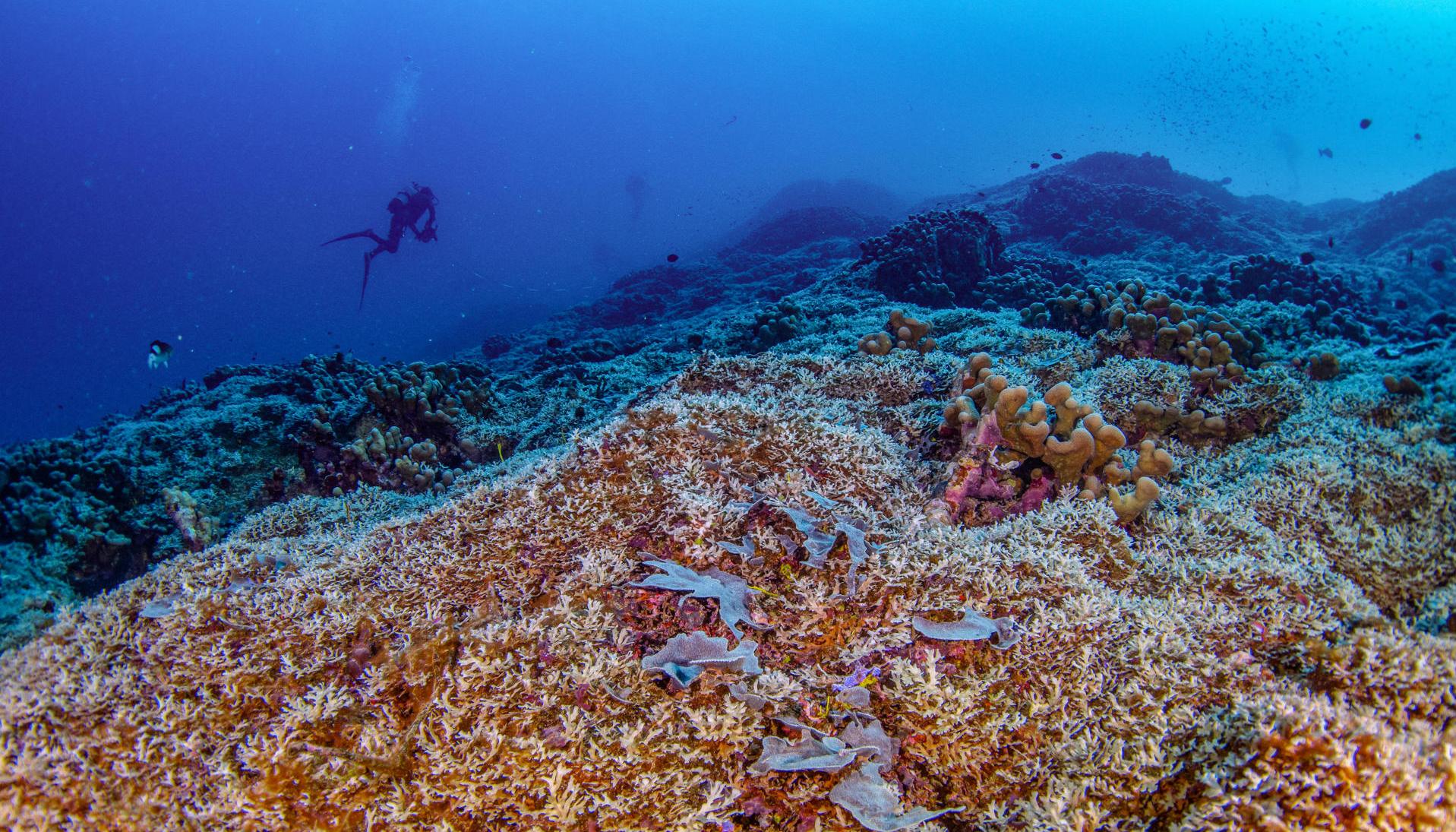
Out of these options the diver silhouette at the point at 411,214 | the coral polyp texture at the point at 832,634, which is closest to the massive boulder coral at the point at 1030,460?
the coral polyp texture at the point at 832,634

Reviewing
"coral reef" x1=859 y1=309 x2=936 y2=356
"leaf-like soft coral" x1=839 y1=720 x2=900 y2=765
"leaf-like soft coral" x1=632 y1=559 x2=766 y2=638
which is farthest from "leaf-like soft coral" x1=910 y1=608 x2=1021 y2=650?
"coral reef" x1=859 y1=309 x2=936 y2=356

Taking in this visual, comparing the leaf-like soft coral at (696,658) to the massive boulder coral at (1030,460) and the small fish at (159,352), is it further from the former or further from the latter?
the small fish at (159,352)

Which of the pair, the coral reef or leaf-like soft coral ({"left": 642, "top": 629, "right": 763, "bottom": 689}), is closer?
leaf-like soft coral ({"left": 642, "top": 629, "right": 763, "bottom": 689})

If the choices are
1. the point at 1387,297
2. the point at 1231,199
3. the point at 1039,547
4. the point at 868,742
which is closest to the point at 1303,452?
the point at 1039,547

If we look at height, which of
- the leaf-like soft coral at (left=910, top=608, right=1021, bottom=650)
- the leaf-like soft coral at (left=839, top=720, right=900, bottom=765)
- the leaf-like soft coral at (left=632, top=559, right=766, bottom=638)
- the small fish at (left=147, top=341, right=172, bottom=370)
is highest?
the small fish at (left=147, top=341, right=172, bottom=370)

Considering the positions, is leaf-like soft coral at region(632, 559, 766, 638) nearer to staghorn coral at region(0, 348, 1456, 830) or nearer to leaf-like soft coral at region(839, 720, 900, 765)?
staghorn coral at region(0, 348, 1456, 830)

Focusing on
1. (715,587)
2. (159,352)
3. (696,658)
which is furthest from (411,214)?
(696,658)

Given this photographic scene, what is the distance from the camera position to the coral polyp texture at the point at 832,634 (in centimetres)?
166

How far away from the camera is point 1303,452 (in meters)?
3.32

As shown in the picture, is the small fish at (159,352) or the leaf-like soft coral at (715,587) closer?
the leaf-like soft coral at (715,587)

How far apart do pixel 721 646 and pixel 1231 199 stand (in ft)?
109

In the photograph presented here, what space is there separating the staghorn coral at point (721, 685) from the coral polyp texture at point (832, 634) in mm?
12

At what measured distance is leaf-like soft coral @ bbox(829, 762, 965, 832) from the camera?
164 cm

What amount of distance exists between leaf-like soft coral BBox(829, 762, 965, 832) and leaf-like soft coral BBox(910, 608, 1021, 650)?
499 millimetres
